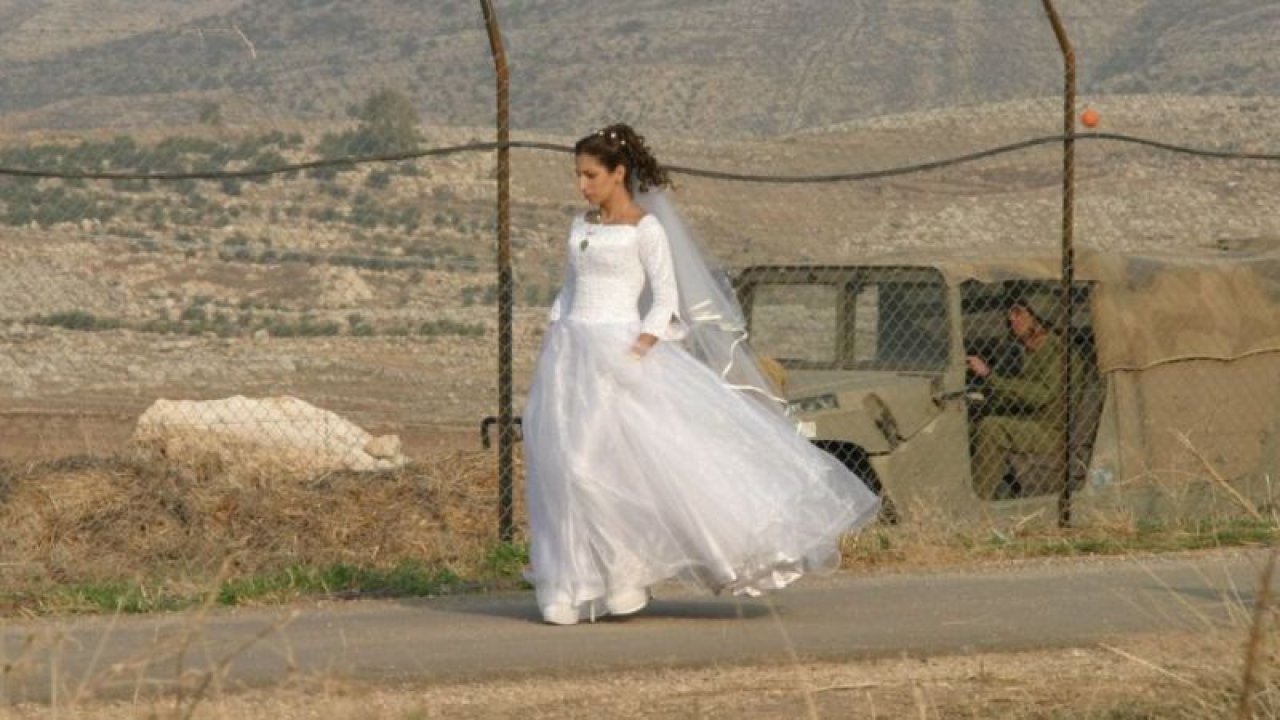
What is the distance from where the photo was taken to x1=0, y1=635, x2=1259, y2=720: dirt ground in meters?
7.87

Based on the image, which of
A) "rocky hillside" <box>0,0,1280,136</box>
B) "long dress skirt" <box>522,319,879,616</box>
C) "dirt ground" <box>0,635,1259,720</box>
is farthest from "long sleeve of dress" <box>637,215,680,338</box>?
"rocky hillside" <box>0,0,1280,136</box>

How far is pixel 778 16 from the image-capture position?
7138cm

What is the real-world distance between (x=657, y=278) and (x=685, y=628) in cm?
128

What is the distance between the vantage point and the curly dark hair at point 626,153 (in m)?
10.3

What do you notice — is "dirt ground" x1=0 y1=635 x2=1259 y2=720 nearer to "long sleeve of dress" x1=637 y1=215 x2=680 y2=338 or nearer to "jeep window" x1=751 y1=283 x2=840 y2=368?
"long sleeve of dress" x1=637 y1=215 x2=680 y2=338

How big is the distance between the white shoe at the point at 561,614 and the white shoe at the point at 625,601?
133 mm

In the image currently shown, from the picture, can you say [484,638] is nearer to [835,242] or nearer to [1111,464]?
[1111,464]

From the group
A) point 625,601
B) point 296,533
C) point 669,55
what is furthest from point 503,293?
point 669,55

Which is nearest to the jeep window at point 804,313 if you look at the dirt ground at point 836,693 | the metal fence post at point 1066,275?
the metal fence post at point 1066,275

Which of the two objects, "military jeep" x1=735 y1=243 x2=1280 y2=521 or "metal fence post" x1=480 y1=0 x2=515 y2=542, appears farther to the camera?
"military jeep" x1=735 y1=243 x2=1280 y2=521

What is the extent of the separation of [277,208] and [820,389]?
22.6m

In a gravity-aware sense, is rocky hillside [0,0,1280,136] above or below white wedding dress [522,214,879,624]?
above

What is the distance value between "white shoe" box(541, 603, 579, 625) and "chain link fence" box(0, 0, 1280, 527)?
2542 mm

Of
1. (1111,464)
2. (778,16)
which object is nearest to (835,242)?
(1111,464)
